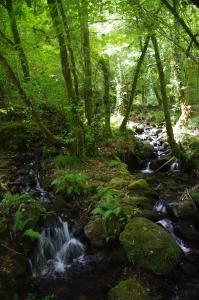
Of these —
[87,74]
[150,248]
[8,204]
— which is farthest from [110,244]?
[87,74]

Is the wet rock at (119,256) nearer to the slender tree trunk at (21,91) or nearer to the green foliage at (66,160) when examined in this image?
the green foliage at (66,160)

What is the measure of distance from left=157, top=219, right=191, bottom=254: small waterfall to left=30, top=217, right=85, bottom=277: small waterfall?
2.08 m

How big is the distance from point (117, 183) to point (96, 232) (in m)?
2.10

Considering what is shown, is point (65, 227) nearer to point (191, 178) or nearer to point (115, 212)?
point (115, 212)

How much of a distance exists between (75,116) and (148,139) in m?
7.45

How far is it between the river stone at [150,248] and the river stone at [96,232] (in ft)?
1.81

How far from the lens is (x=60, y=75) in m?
10.2

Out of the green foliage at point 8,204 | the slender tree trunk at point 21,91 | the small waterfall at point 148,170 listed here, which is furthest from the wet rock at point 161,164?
the green foliage at point 8,204

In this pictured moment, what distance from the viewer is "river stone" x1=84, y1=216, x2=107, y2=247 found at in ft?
20.7

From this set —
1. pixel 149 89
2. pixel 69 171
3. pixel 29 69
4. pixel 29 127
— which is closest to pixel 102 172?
pixel 69 171

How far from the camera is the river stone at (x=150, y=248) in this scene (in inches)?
215

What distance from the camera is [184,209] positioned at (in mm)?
7340

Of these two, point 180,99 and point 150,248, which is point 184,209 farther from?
point 180,99

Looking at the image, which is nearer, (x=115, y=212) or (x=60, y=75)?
(x=115, y=212)
